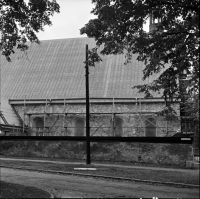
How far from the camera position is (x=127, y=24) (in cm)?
1120

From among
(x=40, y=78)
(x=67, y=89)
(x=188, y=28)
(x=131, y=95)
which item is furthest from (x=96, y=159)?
(x=188, y=28)

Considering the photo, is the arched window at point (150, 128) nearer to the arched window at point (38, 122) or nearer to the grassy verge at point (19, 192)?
the arched window at point (38, 122)

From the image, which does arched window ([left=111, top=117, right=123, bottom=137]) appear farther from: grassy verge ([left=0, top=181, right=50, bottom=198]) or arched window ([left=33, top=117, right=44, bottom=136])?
grassy verge ([left=0, top=181, right=50, bottom=198])

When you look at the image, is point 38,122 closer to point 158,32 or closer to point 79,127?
point 79,127

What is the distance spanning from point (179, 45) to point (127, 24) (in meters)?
1.89

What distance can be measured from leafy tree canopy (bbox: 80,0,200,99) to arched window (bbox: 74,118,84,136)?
19.8m

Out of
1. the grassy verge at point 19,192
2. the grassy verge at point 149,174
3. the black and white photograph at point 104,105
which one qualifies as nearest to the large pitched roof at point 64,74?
the black and white photograph at point 104,105

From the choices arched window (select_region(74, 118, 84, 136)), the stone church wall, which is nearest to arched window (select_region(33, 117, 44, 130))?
the stone church wall

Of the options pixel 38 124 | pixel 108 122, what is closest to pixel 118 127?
pixel 108 122

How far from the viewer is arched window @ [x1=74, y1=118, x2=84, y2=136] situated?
103ft

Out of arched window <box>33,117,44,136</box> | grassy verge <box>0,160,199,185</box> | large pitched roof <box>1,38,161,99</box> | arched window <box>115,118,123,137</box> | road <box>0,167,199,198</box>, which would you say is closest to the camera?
road <box>0,167,199,198</box>

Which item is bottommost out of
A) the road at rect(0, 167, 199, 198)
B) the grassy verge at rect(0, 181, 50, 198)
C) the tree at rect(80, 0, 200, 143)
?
the road at rect(0, 167, 199, 198)

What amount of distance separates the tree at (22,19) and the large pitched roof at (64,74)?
61.4 feet

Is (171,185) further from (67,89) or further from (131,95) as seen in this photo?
(67,89)
